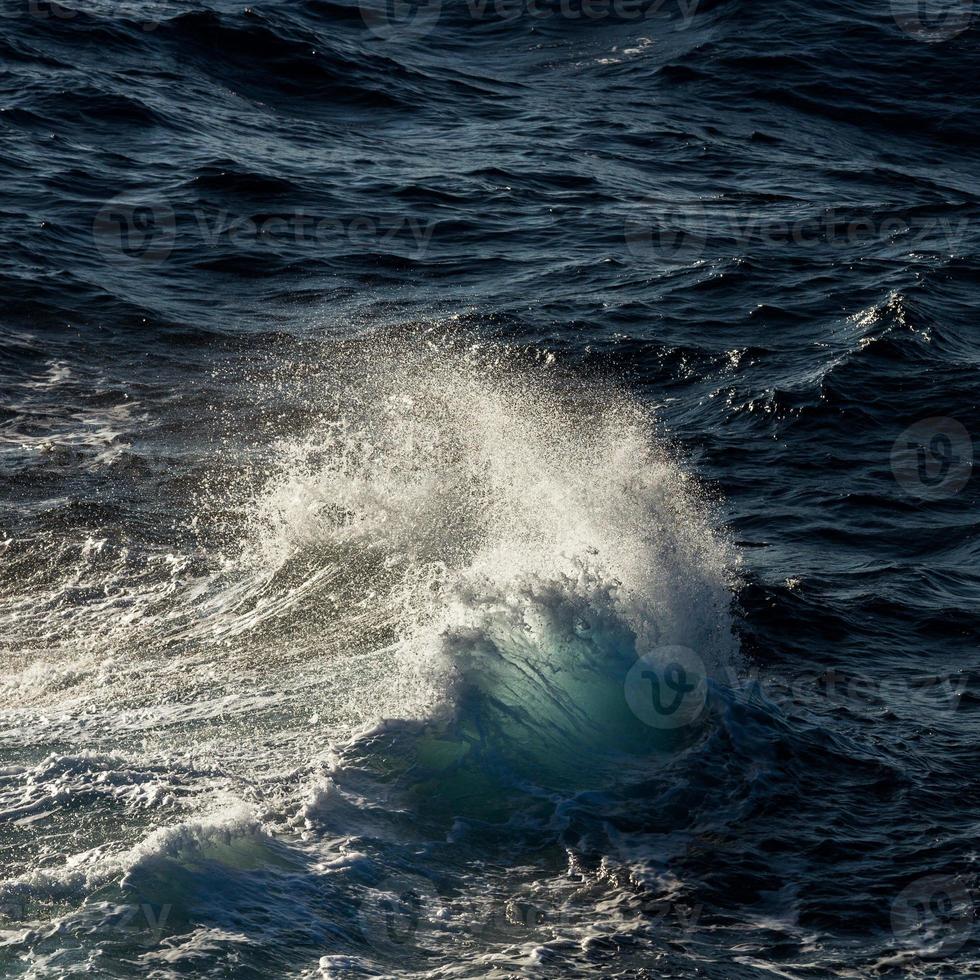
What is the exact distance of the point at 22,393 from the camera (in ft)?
54.3

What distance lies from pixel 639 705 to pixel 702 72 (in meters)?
20.8

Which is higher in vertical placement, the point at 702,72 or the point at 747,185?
the point at 702,72

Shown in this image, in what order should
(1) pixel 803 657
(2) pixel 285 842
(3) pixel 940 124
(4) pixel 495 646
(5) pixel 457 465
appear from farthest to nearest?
(3) pixel 940 124, (5) pixel 457 465, (1) pixel 803 657, (4) pixel 495 646, (2) pixel 285 842

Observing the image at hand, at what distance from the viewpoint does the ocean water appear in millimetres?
8539

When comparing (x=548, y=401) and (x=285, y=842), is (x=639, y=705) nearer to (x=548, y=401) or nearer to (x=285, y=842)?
(x=285, y=842)

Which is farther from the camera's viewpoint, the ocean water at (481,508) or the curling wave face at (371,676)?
the ocean water at (481,508)

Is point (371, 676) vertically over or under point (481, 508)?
under

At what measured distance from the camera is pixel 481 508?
14055mm

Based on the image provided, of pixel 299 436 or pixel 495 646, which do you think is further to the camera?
pixel 299 436

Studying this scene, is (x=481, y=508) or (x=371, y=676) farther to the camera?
(x=481, y=508)

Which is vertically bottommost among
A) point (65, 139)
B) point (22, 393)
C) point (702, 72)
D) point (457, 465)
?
point (457, 465)

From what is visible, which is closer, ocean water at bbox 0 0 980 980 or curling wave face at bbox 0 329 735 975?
curling wave face at bbox 0 329 735 975

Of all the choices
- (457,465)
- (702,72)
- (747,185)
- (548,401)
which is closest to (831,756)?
(457,465)

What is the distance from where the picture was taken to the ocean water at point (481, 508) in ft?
28.0
